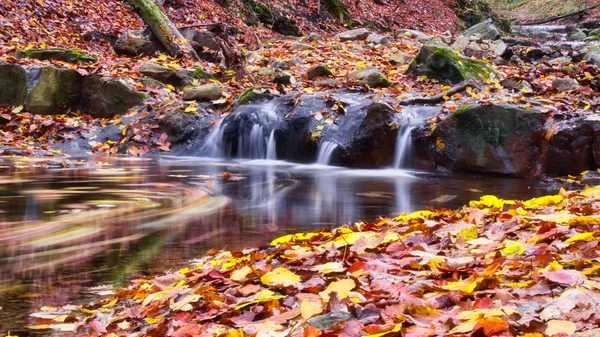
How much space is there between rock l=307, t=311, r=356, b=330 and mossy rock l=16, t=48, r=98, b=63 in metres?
12.5

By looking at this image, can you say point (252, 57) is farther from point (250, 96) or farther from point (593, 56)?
point (593, 56)

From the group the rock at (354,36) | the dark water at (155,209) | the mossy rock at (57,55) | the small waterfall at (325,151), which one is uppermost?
the rock at (354,36)

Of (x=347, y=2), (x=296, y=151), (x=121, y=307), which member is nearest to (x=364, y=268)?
(x=121, y=307)

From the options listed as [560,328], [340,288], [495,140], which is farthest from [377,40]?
[560,328]

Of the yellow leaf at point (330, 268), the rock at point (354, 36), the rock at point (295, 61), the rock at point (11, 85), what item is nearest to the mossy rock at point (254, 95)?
the rock at point (295, 61)

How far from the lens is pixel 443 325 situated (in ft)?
6.55

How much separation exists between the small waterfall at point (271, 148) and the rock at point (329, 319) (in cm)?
928

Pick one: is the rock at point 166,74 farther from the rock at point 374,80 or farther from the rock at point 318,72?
the rock at point 374,80

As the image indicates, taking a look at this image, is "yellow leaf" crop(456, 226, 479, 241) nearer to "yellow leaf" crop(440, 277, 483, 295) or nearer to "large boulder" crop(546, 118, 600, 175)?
"yellow leaf" crop(440, 277, 483, 295)

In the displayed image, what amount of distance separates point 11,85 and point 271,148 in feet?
17.4

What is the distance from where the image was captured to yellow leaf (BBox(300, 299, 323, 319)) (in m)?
2.30

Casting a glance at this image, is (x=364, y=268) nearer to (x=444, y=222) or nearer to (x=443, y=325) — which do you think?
(x=443, y=325)

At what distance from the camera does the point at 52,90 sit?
41.7 ft

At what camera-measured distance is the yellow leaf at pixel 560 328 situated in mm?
1832
